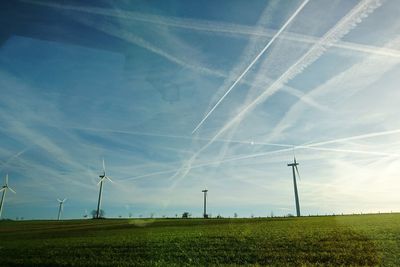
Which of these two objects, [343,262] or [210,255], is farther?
[210,255]

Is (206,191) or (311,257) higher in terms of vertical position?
(206,191)

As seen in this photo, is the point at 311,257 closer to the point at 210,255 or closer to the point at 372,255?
the point at 372,255

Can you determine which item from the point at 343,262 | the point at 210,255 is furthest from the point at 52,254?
the point at 343,262

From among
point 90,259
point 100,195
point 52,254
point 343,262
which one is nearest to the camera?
point 343,262

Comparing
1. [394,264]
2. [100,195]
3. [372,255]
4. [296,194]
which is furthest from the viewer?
[100,195]

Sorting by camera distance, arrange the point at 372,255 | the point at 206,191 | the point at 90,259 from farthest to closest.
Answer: the point at 206,191
the point at 90,259
the point at 372,255

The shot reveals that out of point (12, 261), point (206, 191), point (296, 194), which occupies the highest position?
point (206, 191)

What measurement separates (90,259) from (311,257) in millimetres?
14510

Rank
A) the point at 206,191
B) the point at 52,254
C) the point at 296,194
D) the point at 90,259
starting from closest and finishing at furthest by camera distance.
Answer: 1. the point at 90,259
2. the point at 52,254
3. the point at 296,194
4. the point at 206,191

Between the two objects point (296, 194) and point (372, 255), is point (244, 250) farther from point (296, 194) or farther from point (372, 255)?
point (296, 194)

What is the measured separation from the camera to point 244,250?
76.9 feet

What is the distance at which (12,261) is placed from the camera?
22.5 meters

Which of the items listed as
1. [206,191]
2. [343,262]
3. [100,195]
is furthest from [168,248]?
[206,191]

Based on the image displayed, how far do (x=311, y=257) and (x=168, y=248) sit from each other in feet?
38.5
